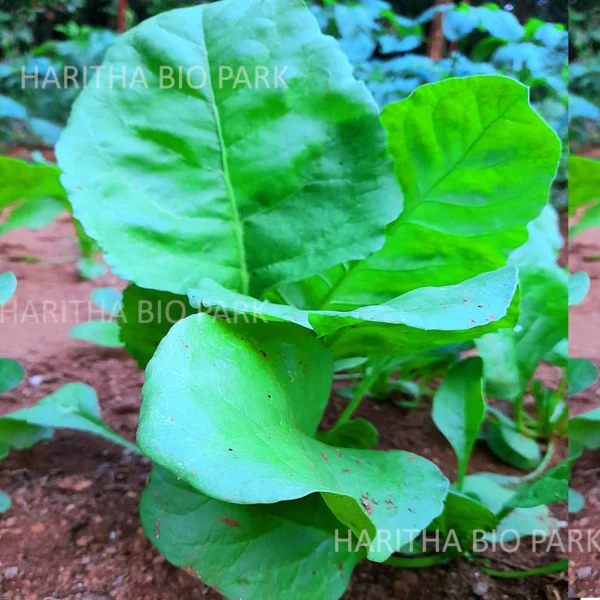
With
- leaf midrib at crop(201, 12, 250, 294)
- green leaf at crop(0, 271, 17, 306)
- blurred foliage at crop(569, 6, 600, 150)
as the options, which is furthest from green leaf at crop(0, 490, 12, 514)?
blurred foliage at crop(569, 6, 600, 150)

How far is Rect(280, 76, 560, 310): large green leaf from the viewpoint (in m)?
0.64

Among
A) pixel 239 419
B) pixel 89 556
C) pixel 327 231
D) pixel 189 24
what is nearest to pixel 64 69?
pixel 189 24

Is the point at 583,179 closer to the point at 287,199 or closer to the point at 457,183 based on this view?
the point at 457,183

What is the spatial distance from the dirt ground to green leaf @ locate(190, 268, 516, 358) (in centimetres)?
25

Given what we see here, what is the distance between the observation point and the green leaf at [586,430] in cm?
69

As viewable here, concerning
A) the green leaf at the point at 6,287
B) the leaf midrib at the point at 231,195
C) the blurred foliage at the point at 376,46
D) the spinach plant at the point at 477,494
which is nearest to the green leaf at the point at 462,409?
the spinach plant at the point at 477,494

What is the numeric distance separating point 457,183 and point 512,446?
359 mm

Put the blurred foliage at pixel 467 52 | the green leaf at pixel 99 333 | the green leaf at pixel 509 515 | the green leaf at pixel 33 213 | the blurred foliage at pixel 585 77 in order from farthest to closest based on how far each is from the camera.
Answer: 1. the blurred foliage at pixel 467 52
2. the green leaf at pixel 33 213
3. the green leaf at pixel 99 333
4. the blurred foliage at pixel 585 77
5. the green leaf at pixel 509 515

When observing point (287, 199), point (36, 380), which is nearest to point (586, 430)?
point (287, 199)

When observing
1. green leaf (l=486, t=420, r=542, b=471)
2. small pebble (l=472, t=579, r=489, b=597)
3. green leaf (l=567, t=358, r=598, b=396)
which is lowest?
green leaf (l=486, t=420, r=542, b=471)

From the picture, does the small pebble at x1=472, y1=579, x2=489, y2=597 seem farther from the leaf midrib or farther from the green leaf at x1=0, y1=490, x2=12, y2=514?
A: the green leaf at x1=0, y1=490, x2=12, y2=514

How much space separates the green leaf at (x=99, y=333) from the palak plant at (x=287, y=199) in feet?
0.67

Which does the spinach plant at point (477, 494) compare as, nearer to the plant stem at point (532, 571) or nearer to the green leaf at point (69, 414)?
the plant stem at point (532, 571)

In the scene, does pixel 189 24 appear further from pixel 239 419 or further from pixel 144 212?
pixel 239 419
